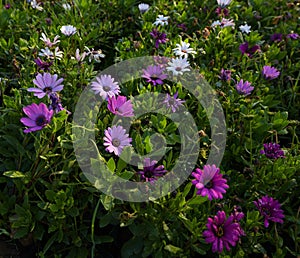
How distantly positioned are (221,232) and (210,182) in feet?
0.53

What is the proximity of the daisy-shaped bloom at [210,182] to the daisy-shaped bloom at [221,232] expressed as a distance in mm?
77

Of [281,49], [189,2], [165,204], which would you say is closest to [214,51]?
[281,49]

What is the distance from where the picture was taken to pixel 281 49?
8.86 feet

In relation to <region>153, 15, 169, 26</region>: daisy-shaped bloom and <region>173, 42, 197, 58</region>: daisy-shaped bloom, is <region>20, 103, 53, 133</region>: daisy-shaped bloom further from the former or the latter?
<region>153, 15, 169, 26</region>: daisy-shaped bloom

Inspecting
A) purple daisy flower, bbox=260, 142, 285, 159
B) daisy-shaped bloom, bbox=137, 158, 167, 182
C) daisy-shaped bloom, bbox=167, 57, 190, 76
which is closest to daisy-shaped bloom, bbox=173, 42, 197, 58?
daisy-shaped bloom, bbox=167, 57, 190, 76

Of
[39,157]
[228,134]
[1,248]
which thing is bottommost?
[1,248]

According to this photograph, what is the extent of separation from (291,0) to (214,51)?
0.93 metres

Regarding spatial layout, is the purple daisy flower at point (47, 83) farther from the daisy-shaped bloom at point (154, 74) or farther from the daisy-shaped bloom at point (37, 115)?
the daisy-shaped bloom at point (154, 74)

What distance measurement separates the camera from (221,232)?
149 cm

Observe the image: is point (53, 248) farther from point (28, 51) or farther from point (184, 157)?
point (28, 51)

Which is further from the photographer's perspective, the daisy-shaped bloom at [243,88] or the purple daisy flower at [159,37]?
the purple daisy flower at [159,37]

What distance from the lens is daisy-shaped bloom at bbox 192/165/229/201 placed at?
4.76 feet

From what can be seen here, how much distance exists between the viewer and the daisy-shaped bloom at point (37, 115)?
1567 mm

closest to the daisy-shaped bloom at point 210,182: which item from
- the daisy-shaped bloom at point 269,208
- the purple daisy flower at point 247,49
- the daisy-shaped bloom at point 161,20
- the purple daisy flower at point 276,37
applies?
the daisy-shaped bloom at point 269,208
